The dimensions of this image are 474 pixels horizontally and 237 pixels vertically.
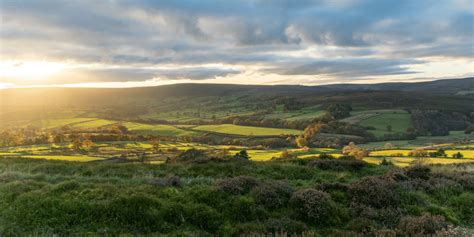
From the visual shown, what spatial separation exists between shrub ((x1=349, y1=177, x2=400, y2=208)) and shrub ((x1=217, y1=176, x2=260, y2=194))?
353 cm

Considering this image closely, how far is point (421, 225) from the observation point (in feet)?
30.3

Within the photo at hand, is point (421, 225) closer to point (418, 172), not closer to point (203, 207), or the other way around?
point (203, 207)

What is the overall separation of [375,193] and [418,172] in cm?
543

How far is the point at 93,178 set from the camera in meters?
14.5

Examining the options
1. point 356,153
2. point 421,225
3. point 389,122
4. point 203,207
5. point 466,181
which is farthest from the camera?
point 389,122

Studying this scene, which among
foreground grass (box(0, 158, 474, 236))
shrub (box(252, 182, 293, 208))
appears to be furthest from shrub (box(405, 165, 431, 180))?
shrub (box(252, 182, 293, 208))

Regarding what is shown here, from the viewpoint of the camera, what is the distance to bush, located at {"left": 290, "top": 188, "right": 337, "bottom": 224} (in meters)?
10.3

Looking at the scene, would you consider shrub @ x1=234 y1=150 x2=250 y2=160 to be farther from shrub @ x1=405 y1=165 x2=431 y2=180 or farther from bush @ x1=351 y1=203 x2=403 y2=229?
bush @ x1=351 y1=203 x2=403 y2=229

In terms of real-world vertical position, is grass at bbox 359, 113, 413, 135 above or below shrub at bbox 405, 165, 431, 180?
below

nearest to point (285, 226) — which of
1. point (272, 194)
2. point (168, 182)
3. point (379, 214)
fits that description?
point (272, 194)

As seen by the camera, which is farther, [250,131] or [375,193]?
[250,131]

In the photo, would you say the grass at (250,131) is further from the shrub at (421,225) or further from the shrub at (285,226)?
the shrub at (285,226)

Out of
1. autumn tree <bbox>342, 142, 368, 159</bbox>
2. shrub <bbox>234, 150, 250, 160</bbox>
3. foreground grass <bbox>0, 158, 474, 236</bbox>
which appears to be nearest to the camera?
foreground grass <bbox>0, 158, 474, 236</bbox>

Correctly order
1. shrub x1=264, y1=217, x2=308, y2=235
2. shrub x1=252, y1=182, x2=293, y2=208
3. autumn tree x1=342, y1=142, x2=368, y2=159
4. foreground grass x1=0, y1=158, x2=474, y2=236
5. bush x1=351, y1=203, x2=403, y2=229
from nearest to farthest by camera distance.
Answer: shrub x1=264, y1=217, x2=308, y2=235, foreground grass x1=0, y1=158, x2=474, y2=236, bush x1=351, y1=203, x2=403, y2=229, shrub x1=252, y1=182, x2=293, y2=208, autumn tree x1=342, y1=142, x2=368, y2=159
